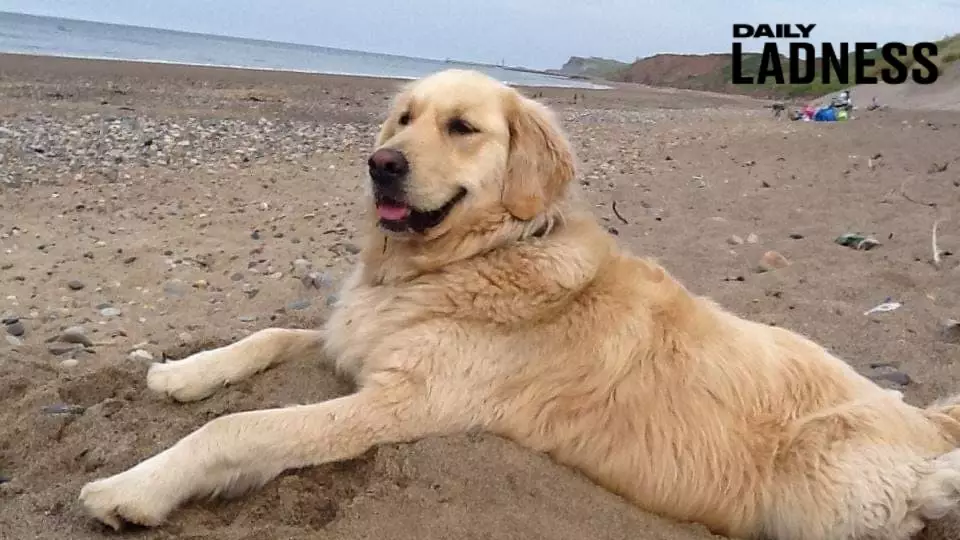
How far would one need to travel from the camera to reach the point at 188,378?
3.58 m

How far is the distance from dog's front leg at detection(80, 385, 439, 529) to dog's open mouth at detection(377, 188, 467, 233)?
687mm

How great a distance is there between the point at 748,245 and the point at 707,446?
4166mm

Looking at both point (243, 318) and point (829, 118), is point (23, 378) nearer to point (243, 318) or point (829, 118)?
point (243, 318)

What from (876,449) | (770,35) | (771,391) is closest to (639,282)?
(771,391)

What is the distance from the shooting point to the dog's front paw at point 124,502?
8.69 ft

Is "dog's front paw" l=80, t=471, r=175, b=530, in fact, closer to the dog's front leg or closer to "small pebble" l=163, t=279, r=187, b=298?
the dog's front leg

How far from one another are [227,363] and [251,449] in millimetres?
885

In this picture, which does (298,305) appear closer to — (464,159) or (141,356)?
(141,356)

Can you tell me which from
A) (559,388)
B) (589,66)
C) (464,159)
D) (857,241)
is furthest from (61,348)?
(589,66)

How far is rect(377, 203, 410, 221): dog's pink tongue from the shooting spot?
3.44m

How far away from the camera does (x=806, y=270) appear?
6.09 metres

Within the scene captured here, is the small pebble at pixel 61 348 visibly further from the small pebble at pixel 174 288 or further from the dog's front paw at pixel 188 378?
the small pebble at pixel 174 288

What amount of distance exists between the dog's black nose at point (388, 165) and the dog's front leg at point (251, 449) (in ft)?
2.64

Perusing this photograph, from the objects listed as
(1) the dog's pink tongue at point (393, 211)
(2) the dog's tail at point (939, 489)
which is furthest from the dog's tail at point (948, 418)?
(1) the dog's pink tongue at point (393, 211)
